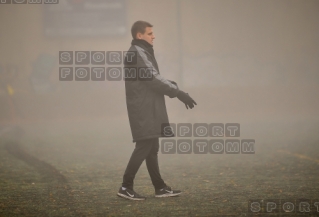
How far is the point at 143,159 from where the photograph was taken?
6398 mm

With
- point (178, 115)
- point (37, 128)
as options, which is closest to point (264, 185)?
point (37, 128)

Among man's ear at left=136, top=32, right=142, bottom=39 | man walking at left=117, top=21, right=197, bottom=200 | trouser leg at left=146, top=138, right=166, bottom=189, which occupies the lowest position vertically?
trouser leg at left=146, top=138, right=166, bottom=189

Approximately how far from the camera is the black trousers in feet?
20.9

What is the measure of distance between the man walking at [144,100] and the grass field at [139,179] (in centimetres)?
48

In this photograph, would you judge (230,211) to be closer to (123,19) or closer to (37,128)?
(37,128)

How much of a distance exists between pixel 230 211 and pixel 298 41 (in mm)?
22112

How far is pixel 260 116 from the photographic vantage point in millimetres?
19188

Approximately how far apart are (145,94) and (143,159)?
2.20ft

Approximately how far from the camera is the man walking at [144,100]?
244 inches

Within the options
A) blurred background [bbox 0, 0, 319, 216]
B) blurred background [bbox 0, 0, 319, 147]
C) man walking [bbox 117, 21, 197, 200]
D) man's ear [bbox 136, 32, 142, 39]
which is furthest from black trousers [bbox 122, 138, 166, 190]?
blurred background [bbox 0, 0, 319, 147]

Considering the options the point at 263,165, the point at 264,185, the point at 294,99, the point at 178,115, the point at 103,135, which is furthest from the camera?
the point at 294,99

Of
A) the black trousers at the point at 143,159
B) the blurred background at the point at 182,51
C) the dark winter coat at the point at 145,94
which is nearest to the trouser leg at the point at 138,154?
the black trousers at the point at 143,159

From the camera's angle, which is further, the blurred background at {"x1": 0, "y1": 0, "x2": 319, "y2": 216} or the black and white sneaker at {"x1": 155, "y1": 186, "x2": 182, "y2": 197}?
the blurred background at {"x1": 0, "y1": 0, "x2": 319, "y2": 216}

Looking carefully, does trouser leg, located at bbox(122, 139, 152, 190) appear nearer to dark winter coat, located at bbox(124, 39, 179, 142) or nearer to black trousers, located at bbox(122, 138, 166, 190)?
black trousers, located at bbox(122, 138, 166, 190)
